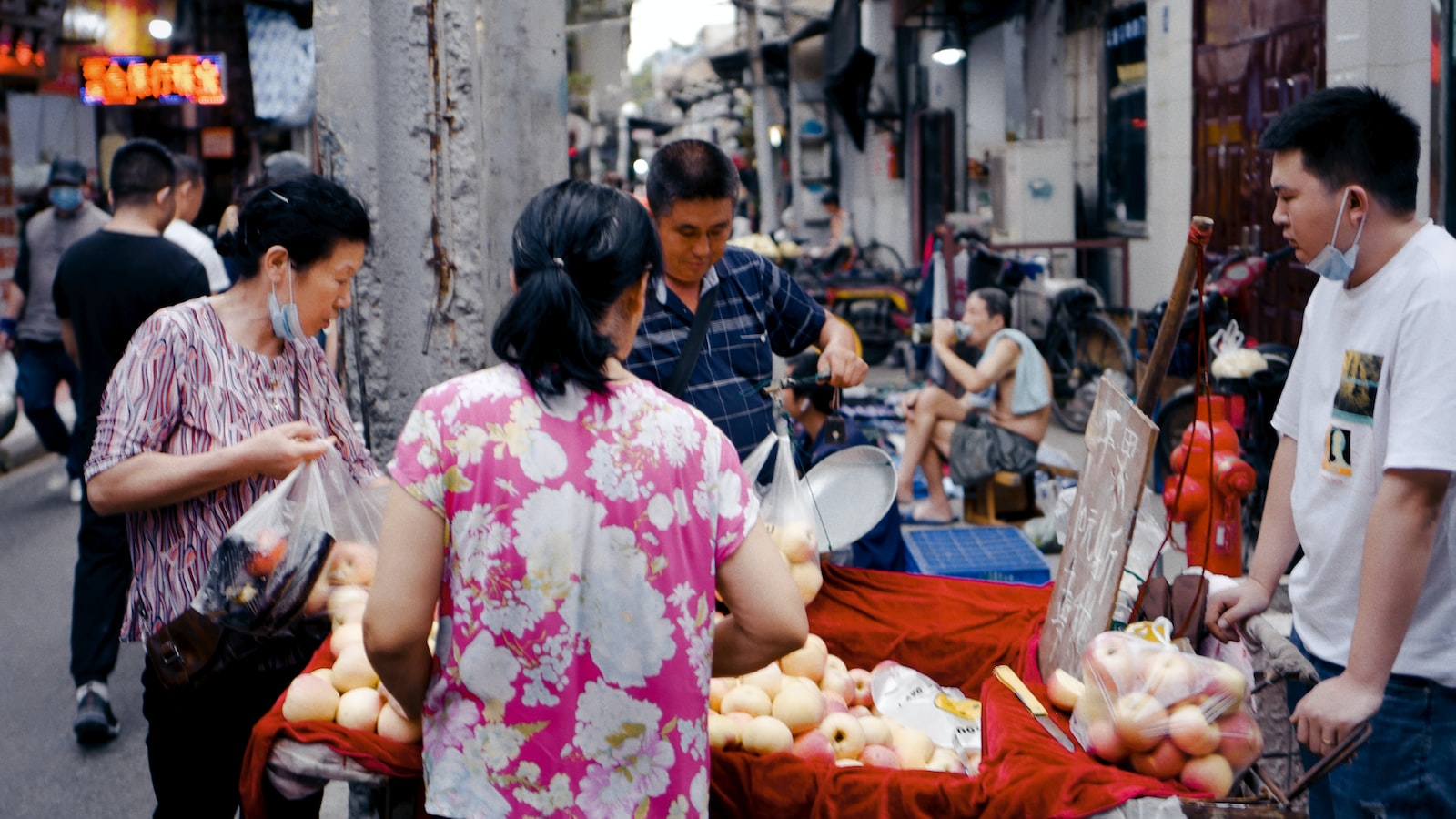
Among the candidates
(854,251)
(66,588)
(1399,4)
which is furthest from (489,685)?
(854,251)

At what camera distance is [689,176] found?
10.8 ft

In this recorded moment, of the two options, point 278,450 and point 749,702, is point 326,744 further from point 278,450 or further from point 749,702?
point 749,702

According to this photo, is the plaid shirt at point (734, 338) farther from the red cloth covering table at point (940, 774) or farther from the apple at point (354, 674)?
the apple at point (354, 674)

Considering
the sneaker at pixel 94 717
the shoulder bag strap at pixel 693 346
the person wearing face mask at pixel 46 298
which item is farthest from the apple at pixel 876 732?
the person wearing face mask at pixel 46 298

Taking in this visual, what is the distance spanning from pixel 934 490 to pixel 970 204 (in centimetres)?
991

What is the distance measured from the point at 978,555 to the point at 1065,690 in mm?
2312

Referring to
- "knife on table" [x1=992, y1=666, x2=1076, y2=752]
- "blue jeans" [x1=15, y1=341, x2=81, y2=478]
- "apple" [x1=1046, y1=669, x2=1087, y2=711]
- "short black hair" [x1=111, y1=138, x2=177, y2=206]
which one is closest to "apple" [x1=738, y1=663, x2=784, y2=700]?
"knife on table" [x1=992, y1=666, x2=1076, y2=752]

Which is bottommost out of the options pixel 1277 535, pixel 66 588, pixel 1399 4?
pixel 66 588

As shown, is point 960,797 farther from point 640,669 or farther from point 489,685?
point 489,685

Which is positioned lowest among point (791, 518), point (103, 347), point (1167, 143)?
point (791, 518)

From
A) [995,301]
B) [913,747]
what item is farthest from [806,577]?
[995,301]

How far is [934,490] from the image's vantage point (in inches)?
297

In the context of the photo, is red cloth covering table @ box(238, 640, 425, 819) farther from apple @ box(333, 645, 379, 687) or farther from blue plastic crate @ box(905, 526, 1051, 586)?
blue plastic crate @ box(905, 526, 1051, 586)

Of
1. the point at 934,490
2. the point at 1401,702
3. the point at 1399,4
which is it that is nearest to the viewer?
the point at 1401,702
